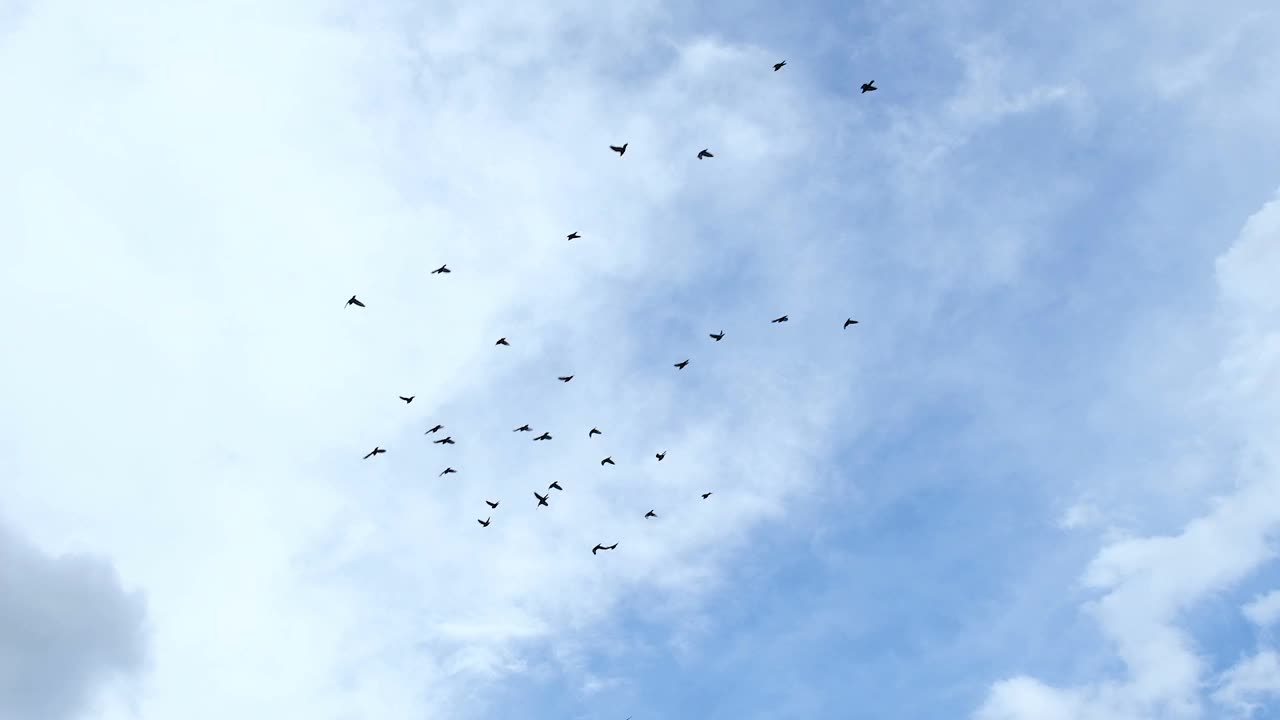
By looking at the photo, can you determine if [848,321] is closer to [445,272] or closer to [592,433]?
[592,433]

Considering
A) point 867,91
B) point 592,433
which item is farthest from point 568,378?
point 867,91

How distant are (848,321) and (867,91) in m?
29.0

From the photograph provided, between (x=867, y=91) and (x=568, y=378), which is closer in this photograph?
(x=867, y=91)

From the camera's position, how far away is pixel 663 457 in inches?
6811

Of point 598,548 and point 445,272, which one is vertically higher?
point 445,272

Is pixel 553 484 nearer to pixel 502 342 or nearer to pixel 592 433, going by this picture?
pixel 592 433

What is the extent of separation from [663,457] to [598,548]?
2431 cm

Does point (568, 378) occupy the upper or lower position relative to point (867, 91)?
lower

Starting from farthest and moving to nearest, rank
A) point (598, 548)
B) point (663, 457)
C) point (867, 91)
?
point (598, 548)
point (663, 457)
point (867, 91)

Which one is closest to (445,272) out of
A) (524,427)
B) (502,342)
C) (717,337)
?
(502,342)

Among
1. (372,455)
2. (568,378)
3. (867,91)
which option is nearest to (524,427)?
(568,378)

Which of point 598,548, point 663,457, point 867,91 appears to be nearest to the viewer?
point 867,91

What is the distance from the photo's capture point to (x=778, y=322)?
563 ft

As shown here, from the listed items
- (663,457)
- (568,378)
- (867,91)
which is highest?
(867,91)
